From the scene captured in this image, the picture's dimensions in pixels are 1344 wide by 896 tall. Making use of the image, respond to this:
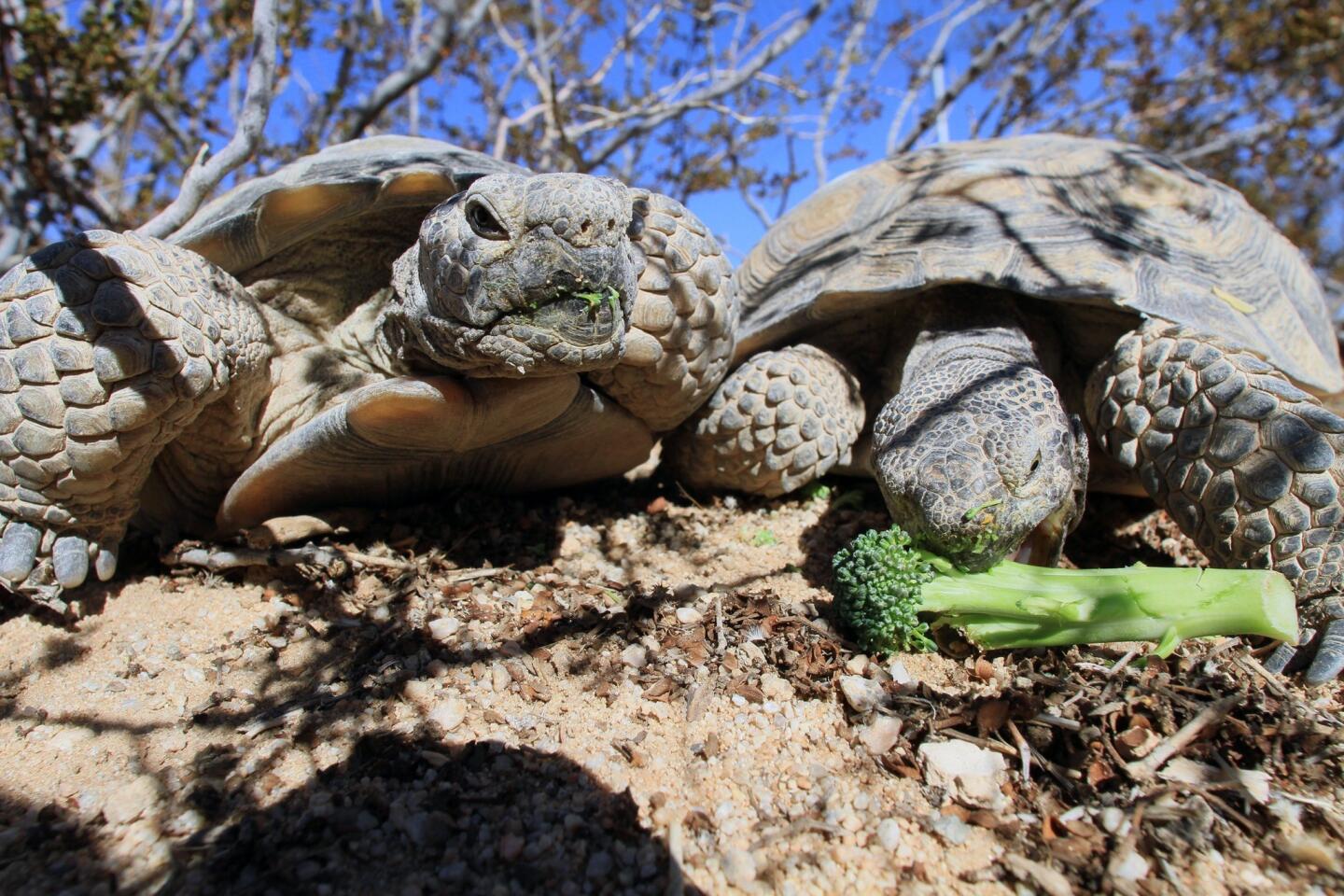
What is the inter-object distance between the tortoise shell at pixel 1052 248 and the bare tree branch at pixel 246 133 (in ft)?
6.92

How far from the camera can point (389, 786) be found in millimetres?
1534

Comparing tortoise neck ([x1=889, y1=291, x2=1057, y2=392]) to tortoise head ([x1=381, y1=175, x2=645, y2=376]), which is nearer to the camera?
tortoise head ([x1=381, y1=175, x2=645, y2=376])

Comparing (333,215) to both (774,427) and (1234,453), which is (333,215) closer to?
(774,427)

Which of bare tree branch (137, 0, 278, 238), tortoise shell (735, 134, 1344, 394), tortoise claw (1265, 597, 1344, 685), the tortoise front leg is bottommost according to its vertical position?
tortoise claw (1265, 597, 1344, 685)

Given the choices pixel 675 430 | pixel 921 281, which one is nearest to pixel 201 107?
pixel 675 430

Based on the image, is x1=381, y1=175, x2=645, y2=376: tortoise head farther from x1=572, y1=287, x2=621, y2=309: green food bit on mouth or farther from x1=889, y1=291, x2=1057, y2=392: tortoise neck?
x1=889, y1=291, x2=1057, y2=392: tortoise neck

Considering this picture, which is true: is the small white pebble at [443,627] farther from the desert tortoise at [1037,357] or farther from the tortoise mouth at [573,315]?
the desert tortoise at [1037,357]

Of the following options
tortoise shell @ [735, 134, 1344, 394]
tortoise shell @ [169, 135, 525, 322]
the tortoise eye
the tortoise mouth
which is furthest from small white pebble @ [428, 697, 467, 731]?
tortoise shell @ [735, 134, 1344, 394]

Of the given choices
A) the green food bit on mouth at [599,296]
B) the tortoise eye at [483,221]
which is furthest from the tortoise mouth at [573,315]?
the tortoise eye at [483,221]

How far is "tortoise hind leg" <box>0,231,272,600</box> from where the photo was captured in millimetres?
1984

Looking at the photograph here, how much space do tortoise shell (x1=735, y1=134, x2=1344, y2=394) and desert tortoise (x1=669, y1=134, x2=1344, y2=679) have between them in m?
0.01

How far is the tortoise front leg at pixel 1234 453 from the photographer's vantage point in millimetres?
2055

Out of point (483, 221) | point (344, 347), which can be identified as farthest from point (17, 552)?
point (483, 221)

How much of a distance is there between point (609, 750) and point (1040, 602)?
1149 mm
